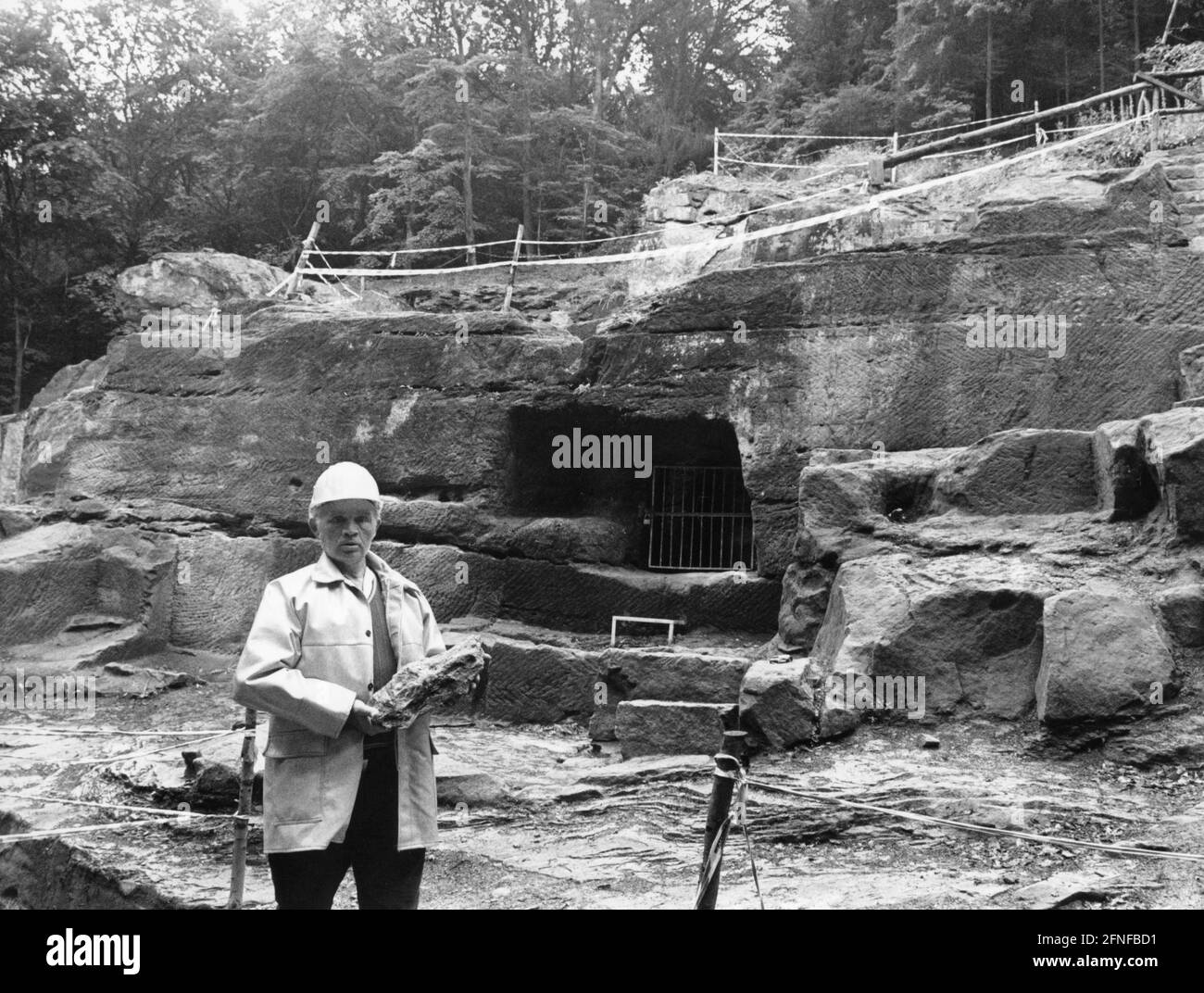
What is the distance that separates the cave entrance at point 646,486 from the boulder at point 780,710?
3.85m

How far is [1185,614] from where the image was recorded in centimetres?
657

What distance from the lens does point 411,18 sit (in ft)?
78.7

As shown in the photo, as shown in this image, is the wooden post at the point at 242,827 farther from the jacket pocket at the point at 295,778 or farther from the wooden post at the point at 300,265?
the wooden post at the point at 300,265

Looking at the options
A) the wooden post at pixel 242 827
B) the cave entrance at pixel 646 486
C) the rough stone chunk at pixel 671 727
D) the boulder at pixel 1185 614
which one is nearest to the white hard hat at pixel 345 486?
the wooden post at pixel 242 827

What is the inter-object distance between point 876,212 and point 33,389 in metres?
16.8

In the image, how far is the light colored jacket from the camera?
11.0 feet

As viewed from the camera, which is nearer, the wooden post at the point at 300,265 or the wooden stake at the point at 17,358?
the wooden post at the point at 300,265

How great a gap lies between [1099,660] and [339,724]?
4.65 meters

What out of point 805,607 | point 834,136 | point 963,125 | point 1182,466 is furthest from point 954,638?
point 834,136

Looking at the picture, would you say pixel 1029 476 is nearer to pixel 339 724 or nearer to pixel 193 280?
pixel 339 724

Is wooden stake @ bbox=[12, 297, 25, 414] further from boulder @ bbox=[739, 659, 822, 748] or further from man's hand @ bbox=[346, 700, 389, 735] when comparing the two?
man's hand @ bbox=[346, 700, 389, 735]

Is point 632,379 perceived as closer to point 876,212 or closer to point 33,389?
point 876,212

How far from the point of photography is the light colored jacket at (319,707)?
3.35 meters

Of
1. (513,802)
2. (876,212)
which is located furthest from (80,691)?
(876,212)
